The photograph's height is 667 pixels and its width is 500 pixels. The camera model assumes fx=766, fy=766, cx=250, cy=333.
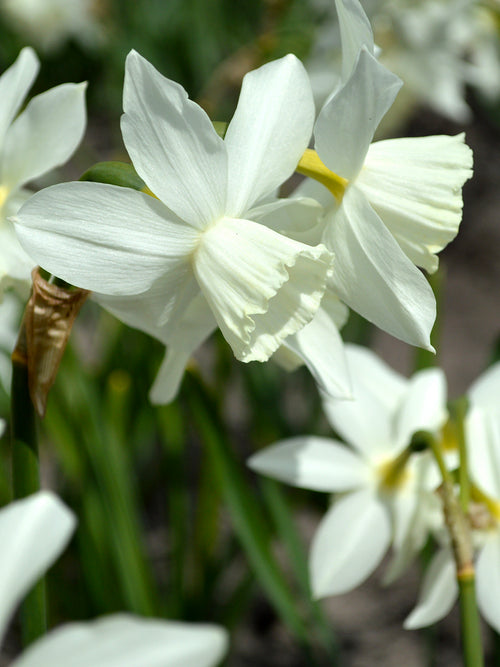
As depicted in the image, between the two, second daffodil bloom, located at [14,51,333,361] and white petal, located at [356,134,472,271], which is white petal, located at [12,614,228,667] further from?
white petal, located at [356,134,472,271]

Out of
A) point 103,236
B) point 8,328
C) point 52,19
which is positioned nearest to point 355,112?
point 103,236

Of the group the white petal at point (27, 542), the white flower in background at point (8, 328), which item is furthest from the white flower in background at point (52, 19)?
the white petal at point (27, 542)

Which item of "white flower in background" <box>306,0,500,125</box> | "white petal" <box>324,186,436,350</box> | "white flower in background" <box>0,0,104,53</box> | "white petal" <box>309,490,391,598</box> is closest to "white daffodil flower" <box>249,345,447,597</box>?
"white petal" <box>309,490,391,598</box>

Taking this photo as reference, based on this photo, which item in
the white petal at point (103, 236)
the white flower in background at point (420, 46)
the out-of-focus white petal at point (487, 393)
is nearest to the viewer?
the white petal at point (103, 236)

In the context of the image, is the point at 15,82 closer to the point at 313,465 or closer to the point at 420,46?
the point at 313,465

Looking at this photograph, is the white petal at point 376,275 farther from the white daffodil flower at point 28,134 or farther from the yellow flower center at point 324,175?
the white daffodil flower at point 28,134

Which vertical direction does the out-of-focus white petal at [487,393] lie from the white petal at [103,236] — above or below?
below
